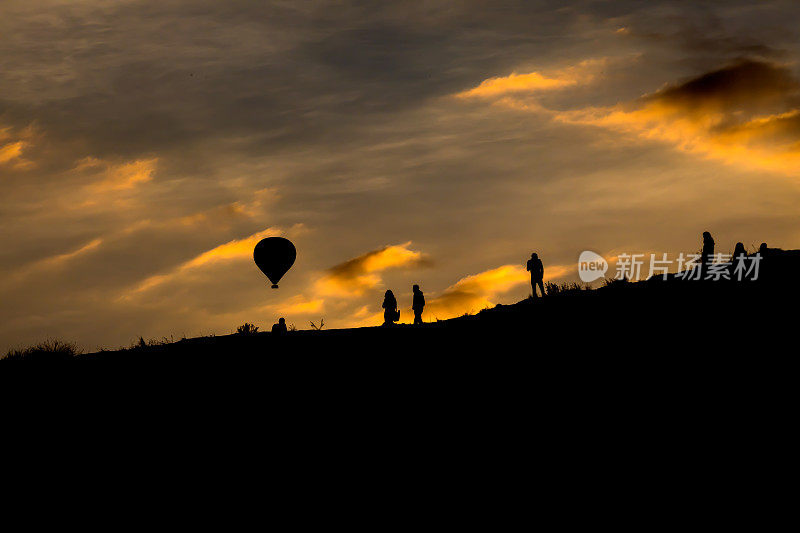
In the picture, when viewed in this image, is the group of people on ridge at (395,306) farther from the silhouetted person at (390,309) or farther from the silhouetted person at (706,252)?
the silhouetted person at (706,252)

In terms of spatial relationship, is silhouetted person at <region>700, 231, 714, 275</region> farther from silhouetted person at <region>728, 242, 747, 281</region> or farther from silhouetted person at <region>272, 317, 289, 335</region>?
silhouetted person at <region>272, 317, 289, 335</region>

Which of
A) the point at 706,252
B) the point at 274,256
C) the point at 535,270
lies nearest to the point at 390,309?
the point at 535,270

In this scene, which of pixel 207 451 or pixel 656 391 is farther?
pixel 656 391

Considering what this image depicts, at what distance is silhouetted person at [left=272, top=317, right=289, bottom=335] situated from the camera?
1186 inches

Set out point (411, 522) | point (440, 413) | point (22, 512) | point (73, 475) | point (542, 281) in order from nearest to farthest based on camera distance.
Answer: point (411, 522), point (22, 512), point (73, 475), point (440, 413), point (542, 281)

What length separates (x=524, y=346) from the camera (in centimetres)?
2658

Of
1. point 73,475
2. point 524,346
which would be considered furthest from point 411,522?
point 524,346

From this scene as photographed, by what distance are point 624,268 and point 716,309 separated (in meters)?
8.37

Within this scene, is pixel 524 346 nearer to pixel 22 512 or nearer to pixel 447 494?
pixel 447 494

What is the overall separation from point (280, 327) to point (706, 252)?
1575cm

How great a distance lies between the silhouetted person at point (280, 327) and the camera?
1186 inches

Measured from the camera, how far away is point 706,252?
3397 centimetres

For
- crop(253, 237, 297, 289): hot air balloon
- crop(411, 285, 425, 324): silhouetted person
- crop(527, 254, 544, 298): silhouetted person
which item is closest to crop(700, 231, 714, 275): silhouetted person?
crop(527, 254, 544, 298): silhouetted person

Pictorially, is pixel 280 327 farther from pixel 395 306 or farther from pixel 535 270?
pixel 535 270
